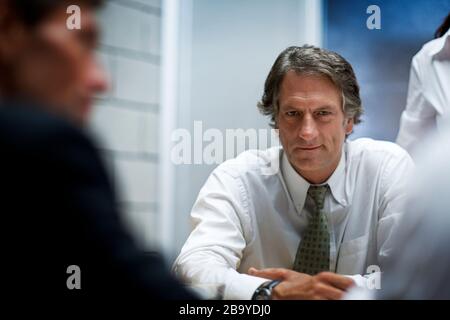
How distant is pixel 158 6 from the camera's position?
1.44 meters

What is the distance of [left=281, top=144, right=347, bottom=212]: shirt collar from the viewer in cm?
150

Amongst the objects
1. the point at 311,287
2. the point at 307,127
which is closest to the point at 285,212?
the point at 307,127

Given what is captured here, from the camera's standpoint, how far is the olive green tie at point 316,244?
4.63 feet

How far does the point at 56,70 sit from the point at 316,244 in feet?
2.93

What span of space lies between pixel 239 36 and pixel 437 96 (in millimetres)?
484

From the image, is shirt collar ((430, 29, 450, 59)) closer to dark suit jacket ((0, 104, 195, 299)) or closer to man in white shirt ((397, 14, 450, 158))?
man in white shirt ((397, 14, 450, 158))

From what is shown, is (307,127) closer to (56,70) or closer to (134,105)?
(134,105)

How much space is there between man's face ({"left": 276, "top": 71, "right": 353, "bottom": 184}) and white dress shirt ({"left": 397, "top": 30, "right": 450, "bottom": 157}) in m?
0.14

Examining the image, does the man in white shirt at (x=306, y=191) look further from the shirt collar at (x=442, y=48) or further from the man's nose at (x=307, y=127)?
the shirt collar at (x=442, y=48)

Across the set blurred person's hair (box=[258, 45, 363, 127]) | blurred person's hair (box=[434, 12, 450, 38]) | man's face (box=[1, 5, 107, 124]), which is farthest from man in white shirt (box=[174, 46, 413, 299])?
man's face (box=[1, 5, 107, 124])

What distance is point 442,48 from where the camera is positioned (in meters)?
1.49

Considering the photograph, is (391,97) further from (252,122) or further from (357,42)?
(252,122)

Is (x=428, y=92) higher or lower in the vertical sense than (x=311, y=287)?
higher
